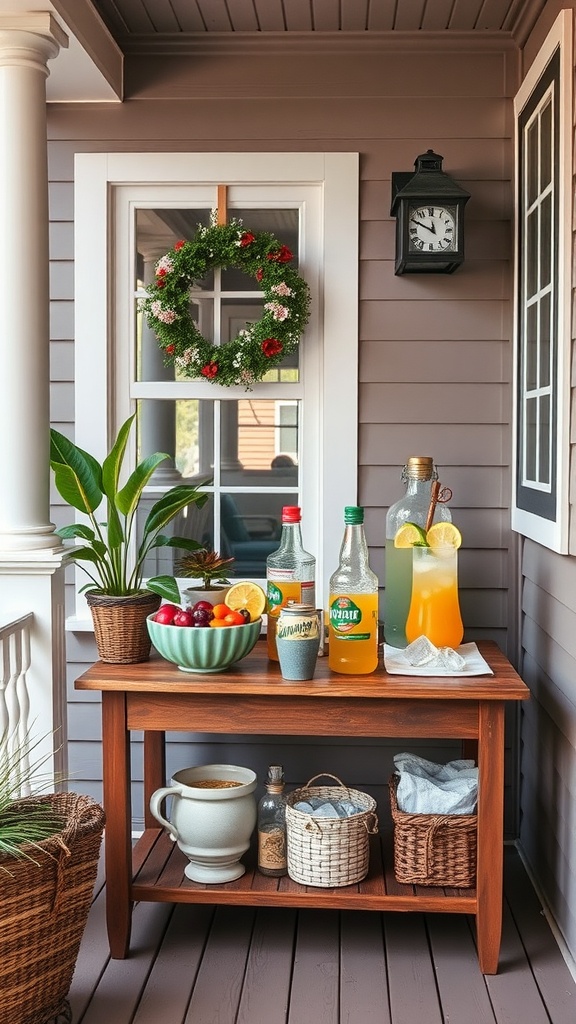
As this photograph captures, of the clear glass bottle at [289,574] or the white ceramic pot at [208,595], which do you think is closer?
the clear glass bottle at [289,574]

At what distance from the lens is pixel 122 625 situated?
2.75 meters

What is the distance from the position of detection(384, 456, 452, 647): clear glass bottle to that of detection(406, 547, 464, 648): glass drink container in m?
0.13

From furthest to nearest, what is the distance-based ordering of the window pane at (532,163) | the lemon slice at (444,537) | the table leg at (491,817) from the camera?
the window pane at (532,163) < the lemon slice at (444,537) < the table leg at (491,817)

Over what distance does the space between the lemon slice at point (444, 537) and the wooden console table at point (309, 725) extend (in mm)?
403

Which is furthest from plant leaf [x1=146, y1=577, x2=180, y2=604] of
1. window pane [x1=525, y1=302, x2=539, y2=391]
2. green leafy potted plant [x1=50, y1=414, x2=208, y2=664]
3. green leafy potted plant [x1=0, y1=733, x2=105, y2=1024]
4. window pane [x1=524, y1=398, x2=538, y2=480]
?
window pane [x1=525, y1=302, x2=539, y2=391]

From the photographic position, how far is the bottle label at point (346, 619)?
104 inches

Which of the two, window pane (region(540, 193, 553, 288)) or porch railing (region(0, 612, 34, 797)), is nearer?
porch railing (region(0, 612, 34, 797))

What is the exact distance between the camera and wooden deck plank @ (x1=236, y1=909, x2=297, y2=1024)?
2.40 metres

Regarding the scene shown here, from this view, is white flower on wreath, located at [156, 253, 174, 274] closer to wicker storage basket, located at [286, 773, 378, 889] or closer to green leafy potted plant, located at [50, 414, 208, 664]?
green leafy potted plant, located at [50, 414, 208, 664]

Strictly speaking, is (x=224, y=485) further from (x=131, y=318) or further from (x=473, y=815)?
(x=473, y=815)

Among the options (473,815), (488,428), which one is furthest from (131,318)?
(473,815)

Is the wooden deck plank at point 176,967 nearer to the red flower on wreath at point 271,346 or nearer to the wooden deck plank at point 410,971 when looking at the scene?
the wooden deck plank at point 410,971

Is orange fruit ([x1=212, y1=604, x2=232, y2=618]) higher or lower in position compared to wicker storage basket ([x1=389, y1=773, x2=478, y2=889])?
higher

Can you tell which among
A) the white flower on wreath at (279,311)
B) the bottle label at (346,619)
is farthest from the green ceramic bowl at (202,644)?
the white flower on wreath at (279,311)
